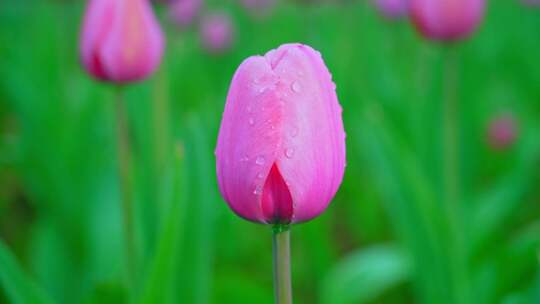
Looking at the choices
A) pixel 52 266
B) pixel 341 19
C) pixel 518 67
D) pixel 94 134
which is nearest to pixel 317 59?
pixel 52 266

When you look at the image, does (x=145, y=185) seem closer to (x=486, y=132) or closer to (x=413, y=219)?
(x=413, y=219)

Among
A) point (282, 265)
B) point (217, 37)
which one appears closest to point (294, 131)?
point (282, 265)

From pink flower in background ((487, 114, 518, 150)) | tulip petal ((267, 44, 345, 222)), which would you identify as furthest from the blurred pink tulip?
tulip petal ((267, 44, 345, 222))

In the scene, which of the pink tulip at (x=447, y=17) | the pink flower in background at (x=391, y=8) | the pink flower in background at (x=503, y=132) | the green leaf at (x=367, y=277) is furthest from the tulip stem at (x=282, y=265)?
the pink flower in background at (x=391, y=8)

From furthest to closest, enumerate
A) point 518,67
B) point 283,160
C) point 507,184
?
point 518,67 < point 507,184 < point 283,160

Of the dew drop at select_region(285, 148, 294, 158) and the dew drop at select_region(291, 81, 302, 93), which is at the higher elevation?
the dew drop at select_region(291, 81, 302, 93)

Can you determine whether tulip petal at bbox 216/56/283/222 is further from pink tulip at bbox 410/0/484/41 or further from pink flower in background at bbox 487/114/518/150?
pink flower in background at bbox 487/114/518/150
